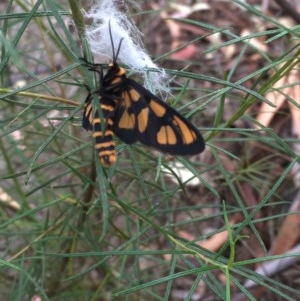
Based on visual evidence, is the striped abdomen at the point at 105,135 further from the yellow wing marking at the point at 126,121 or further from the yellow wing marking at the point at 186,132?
the yellow wing marking at the point at 186,132

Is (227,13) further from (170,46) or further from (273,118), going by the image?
(273,118)

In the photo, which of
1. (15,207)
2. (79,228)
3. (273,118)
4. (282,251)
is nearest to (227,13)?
(273,118)

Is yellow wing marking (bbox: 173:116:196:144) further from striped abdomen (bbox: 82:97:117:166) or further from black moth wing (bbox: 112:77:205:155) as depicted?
striped abdomen (bbox: 82:97:117:166)

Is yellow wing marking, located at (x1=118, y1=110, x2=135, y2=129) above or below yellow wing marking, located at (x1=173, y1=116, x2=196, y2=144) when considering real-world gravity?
above

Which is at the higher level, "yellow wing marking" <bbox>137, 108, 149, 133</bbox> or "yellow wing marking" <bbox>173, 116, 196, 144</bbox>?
"yellow wing marking" <bbox>137, 108, 149, 133</bbox>

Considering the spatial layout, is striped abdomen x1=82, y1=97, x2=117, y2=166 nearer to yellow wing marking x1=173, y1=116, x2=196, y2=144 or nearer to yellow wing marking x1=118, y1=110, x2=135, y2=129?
yellow wing marking x1=118, y1=110, x2=135, y2=129

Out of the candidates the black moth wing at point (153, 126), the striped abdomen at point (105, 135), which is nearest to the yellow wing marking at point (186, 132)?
the black moth wing at point (153, 126)

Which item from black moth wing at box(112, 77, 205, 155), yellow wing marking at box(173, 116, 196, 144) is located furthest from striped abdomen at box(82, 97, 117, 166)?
yellow wing marking at box(173, 116, 196, 144)

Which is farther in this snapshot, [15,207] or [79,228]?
[15,207]
